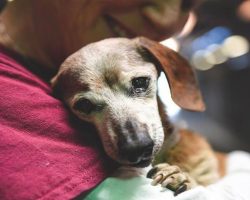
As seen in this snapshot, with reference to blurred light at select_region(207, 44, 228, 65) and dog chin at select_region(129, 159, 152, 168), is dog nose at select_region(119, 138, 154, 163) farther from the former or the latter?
blurred light at select_region(207, 44, 228, 65)

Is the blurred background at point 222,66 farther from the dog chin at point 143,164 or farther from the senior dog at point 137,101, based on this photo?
the dog chin at point 143,164

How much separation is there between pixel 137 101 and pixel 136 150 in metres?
0.22

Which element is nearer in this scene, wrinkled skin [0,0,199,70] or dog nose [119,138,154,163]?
dog nose [119,138,154,163]

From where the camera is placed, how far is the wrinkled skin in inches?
52.8

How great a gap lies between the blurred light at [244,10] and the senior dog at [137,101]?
10.2 feet

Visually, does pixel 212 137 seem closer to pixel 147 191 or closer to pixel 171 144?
pixel 171 144

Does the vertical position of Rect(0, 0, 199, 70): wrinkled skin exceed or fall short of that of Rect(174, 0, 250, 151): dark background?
it exceeds it

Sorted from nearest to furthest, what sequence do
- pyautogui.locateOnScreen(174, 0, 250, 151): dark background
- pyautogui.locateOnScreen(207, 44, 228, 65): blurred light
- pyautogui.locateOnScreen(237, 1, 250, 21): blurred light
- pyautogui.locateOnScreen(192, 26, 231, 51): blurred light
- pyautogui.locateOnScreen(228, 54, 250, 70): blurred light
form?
1. pyautogui.locateOnScreen(237, 1, 250, 21): blurred light
2. pyautogui.locateOnScreen(174, 0, 250, 151): dark background
3. pyautogui.locateOnScreen(192, 26, 231, 51): blurred light
4. pyautogui.locateOnScreen(207, 44, 228, 65): blurred light
5. pyautogui.locateOnScreen(228, 54, 250, 70): blurred light

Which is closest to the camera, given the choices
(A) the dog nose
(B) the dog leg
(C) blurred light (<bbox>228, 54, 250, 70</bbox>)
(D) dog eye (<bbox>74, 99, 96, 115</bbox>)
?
(A) the dog nose

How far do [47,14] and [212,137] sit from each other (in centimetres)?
342

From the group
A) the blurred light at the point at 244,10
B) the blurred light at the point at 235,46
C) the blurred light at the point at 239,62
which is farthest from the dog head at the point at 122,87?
the blurred light at the point at 239,62

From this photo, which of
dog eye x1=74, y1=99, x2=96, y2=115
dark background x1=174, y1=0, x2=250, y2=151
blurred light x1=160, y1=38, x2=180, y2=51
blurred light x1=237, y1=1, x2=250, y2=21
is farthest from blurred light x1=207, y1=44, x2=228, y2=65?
dog eye x1=74, y1=99, x2=96, y2=115

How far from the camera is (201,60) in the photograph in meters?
5.11

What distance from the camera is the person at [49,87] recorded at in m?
0.93
